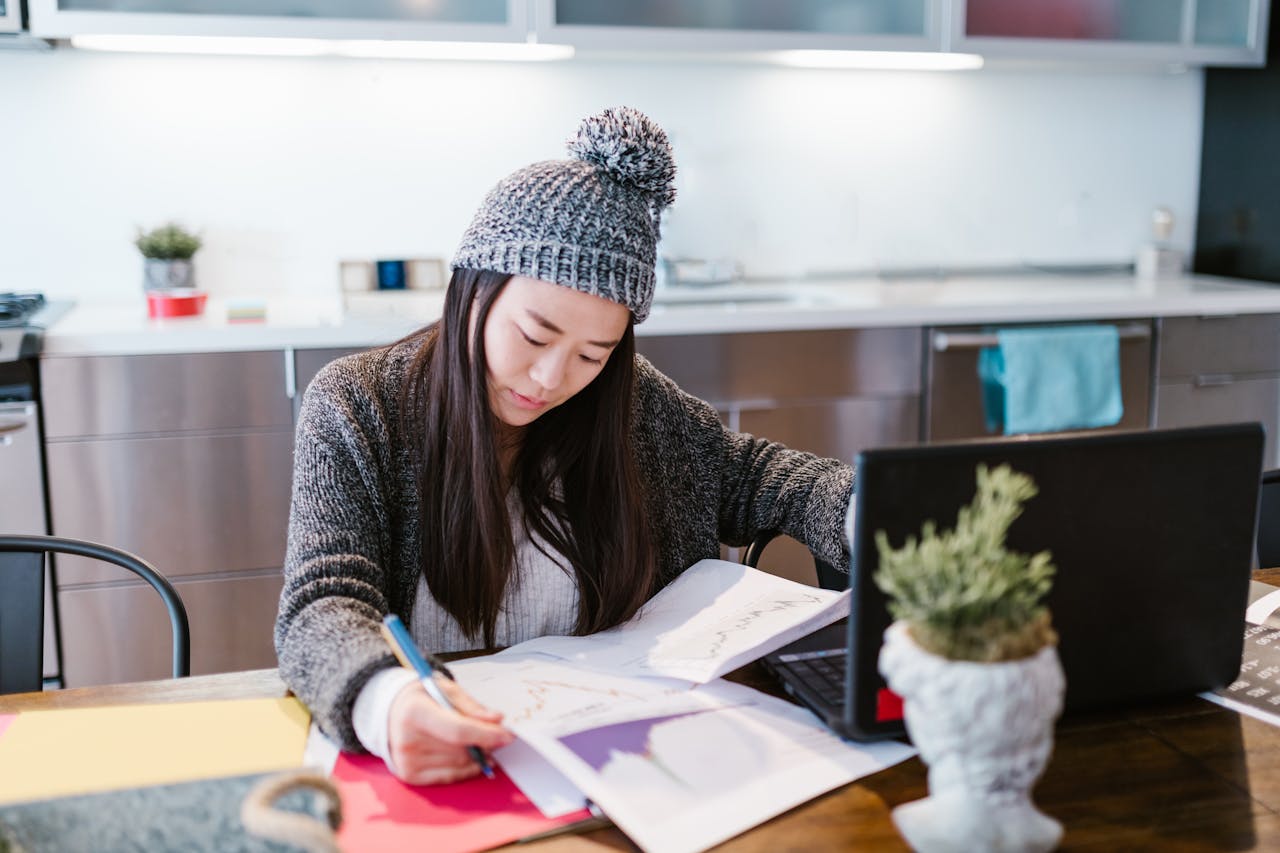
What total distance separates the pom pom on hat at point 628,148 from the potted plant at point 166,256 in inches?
70.6

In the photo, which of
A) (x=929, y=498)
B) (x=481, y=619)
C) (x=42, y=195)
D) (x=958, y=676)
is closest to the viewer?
(x=958, y=676)

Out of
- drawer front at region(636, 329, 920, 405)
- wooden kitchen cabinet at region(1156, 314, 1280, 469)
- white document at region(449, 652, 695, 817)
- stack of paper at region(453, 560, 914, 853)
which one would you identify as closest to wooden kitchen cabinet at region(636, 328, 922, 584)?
drawer front at region(636, 329, 920, 405)

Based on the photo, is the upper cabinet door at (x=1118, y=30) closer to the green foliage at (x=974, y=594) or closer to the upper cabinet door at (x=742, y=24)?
the upper cabinet door at (x=742, y=24)

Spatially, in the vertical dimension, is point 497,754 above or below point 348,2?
below

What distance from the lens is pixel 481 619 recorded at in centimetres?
131

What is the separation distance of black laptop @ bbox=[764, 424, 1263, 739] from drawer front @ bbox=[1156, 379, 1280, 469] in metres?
2.18

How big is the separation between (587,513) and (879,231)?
2.18 metres

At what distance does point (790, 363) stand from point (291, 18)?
1312mm

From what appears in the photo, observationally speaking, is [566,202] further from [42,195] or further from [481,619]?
[42,195]

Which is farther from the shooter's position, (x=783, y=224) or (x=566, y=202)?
(x=783, y=224)

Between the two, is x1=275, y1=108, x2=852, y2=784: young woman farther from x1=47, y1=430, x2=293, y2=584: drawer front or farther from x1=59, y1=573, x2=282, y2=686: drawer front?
x1=59, y1=573, x2=282, y2=686: drawer front

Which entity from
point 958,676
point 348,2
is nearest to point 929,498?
point 958,676

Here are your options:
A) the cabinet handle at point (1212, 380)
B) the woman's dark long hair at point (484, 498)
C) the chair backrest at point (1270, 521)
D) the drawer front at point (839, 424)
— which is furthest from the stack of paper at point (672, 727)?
the cabinet handle at point (1212, 380)

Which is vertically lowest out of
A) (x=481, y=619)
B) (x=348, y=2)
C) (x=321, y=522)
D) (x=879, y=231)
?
(x=481, y=619)
